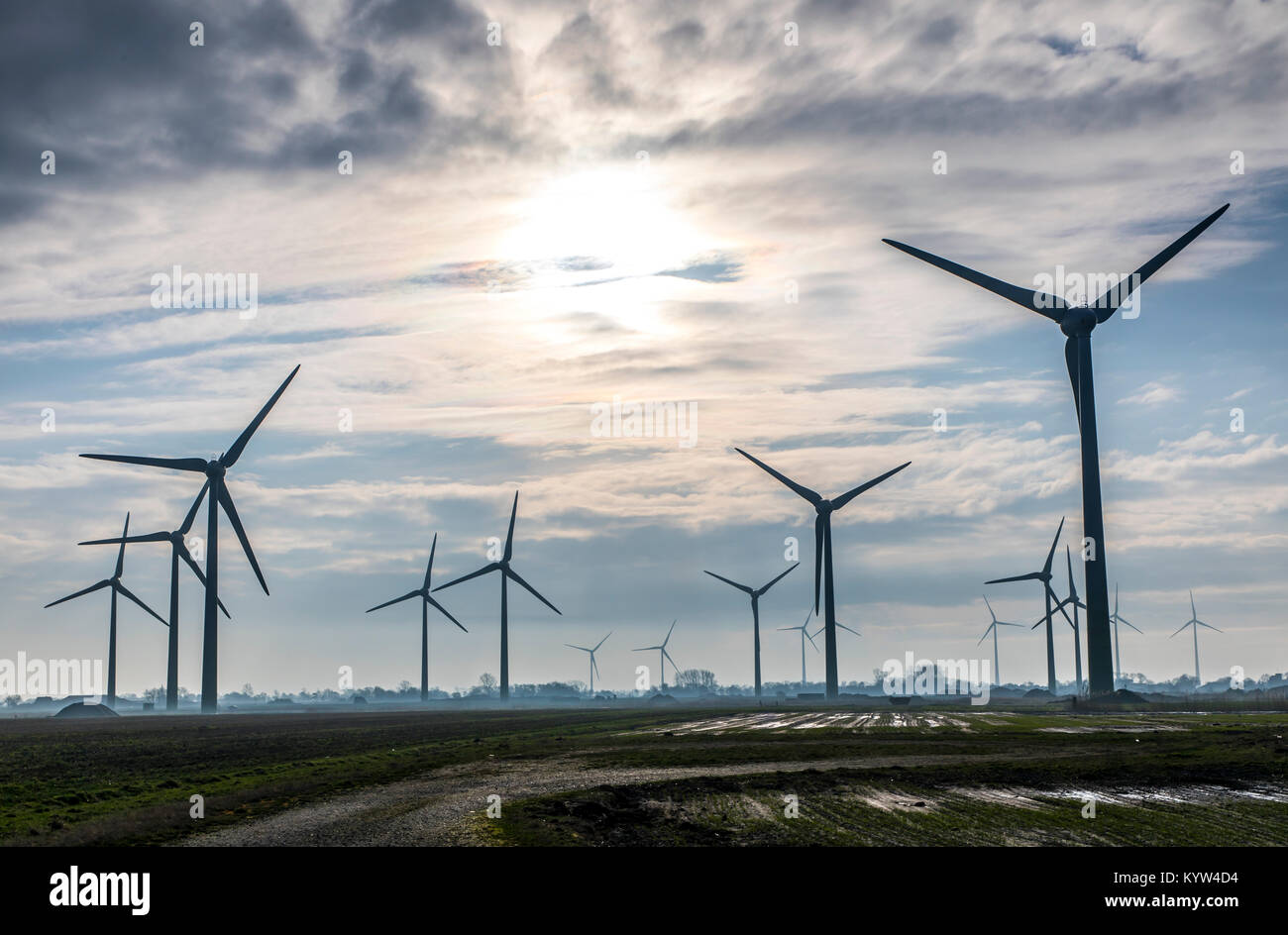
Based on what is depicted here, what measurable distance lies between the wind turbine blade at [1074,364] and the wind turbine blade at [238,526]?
98.7 meters

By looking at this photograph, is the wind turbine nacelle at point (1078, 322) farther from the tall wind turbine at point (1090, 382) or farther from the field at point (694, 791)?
the field at point (694, 791)

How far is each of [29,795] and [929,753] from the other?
44.1m

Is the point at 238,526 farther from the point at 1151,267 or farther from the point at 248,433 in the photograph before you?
the point at 1151,267

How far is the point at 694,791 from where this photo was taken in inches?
1880

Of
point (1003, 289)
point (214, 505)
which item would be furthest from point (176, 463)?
point (1003, 289)

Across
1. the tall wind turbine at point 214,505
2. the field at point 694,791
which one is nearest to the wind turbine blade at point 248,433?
the tall wind turbine at point 214,505

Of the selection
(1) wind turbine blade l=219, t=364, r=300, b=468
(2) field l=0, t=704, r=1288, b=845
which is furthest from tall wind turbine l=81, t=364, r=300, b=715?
(2) field l=0, t=704, r=1288, b=845

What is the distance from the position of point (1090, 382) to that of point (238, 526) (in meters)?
106

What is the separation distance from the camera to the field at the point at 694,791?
117ft

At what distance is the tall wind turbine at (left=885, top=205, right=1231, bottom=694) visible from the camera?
411ft

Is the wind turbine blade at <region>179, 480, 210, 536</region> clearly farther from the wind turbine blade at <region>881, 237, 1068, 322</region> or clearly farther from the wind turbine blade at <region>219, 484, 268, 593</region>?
the wind turbine blade at <region>881, 237, 1068, 322</region>
